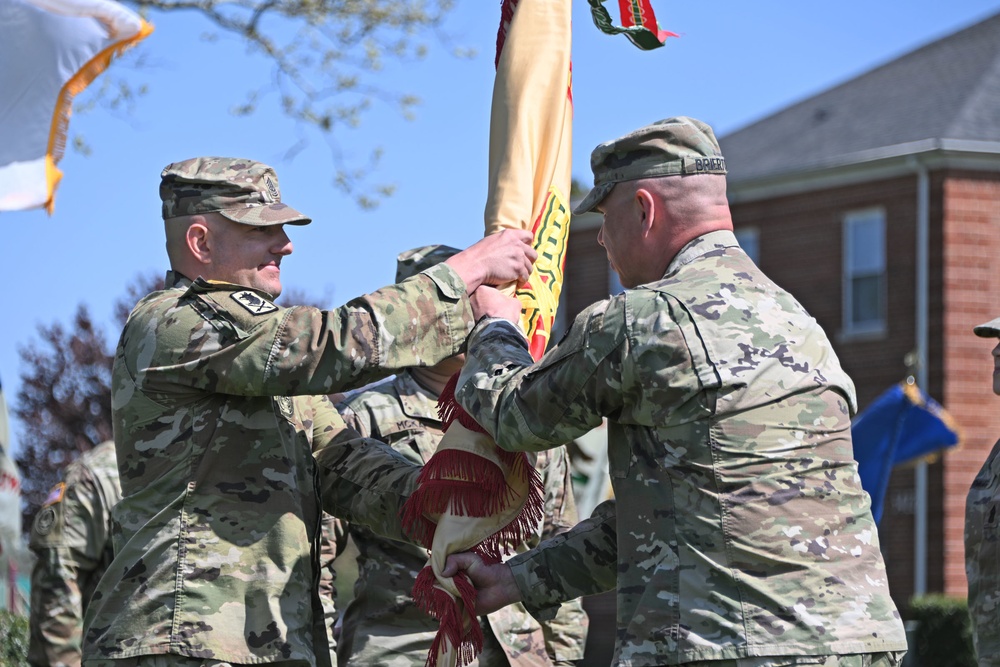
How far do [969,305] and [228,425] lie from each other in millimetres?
20882

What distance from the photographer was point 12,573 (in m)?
14.2

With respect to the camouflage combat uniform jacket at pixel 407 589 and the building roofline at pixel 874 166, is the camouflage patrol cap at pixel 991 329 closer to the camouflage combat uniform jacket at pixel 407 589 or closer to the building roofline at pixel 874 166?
the camouflage combat uniform jacket at pixel 407 589

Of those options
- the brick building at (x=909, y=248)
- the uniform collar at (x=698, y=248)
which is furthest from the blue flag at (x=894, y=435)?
the uniform collar at (x=698, y=248)

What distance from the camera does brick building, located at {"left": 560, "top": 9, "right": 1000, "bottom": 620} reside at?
23.1m

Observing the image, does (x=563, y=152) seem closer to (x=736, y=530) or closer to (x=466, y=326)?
(x=466, y=326)

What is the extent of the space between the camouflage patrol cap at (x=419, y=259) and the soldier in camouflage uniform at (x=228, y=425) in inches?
44.7

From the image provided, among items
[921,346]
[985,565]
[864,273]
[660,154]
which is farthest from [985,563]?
[864,273]

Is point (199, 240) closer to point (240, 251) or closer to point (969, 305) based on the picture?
point (240, 251)

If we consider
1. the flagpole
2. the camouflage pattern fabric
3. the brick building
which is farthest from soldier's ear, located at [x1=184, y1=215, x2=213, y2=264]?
the flagpole

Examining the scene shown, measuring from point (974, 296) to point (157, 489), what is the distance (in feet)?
69.2

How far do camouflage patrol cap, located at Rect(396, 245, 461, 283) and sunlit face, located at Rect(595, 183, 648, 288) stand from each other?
167 centimetres

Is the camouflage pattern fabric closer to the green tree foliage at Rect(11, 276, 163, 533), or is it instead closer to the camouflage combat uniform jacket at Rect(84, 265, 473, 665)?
the camouflage combat uniform jacket at Rect(84, 265, 473, 665)

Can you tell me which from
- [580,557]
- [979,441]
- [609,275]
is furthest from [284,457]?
[609,275]

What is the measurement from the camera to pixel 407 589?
5348 millimetres
